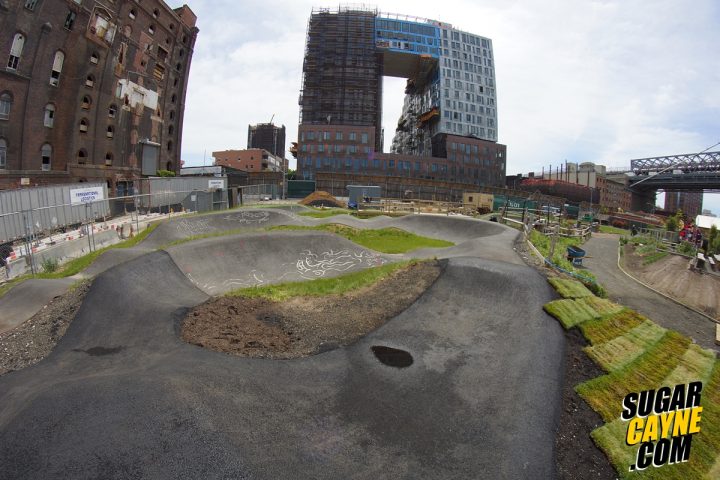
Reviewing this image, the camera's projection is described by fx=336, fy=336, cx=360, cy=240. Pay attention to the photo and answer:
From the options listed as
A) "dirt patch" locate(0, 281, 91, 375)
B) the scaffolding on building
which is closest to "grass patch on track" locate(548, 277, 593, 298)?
"dirt patch" locate(0, 281, 91, 375)

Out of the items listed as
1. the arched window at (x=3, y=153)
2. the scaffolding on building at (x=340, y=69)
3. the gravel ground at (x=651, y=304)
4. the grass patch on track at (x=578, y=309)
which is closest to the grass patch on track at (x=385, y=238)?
the gravel ground at (x=651, y=304)

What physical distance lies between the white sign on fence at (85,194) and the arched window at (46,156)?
20.2 m

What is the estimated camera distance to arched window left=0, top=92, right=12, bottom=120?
123 ft

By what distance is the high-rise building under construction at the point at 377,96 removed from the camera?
89875mm

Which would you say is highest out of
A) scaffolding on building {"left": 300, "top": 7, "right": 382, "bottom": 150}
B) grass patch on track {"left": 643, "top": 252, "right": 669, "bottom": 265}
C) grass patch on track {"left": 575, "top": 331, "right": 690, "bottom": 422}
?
scaffolding on building {"left": 300, "top": 7, "right": 382, "bottom": 150}

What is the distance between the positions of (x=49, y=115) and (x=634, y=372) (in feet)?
200

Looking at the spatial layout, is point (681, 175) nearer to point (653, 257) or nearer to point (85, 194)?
point (653, 257)

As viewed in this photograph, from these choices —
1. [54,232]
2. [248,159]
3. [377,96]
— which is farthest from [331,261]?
[248,159]

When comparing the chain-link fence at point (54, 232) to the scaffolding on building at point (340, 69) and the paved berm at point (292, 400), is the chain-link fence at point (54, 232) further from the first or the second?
the scaffolding on building at point (340, 69)

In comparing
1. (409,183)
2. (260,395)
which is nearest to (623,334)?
(260,395)

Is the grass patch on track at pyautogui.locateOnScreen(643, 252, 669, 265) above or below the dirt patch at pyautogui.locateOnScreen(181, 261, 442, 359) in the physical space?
below

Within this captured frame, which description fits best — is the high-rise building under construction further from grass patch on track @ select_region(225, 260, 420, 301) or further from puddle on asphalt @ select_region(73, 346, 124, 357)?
puddle on asphalt @ select_region(73, 346, 124, 357)

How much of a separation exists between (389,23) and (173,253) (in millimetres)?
110915

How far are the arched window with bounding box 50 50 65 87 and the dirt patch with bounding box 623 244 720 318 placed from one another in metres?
69.0
